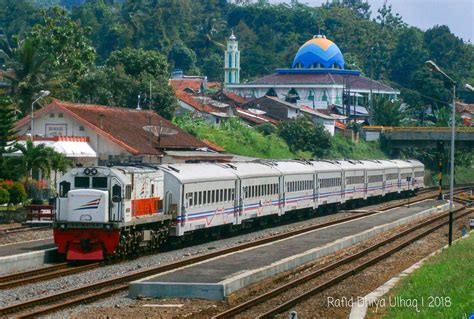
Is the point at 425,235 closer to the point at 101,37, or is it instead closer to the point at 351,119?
the point at 351,119

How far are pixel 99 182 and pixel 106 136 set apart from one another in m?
30.4

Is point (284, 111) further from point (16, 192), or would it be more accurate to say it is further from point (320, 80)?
point (16, 192)

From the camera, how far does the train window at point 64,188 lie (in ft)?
108

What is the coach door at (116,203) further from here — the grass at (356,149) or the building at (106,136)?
the grass at (356,149)

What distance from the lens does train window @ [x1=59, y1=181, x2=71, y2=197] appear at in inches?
1294

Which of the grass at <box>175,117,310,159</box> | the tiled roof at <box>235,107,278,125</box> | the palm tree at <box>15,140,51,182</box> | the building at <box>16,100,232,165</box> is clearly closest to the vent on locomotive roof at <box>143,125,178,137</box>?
the building at <box>16,100,232,165</box>

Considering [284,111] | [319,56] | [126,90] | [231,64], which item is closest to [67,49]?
[126,90]

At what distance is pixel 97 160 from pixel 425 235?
926 inches

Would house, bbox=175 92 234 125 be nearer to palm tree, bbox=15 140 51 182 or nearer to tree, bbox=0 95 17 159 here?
tree, bbox=0 95 17 159

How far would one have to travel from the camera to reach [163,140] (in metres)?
68.4

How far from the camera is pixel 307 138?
10350cm

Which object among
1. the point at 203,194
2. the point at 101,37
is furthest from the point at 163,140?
the point at 101,37

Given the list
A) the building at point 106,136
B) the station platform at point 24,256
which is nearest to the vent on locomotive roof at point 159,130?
the building at point 106,136

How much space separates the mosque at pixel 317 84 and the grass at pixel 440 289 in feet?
361
